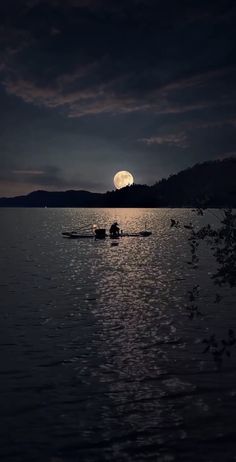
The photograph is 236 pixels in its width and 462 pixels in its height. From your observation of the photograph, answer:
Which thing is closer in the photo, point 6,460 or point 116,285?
point 6,460

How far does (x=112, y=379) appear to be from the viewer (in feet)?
60.6

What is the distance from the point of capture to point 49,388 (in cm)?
1736

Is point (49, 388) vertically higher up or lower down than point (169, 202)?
lower down

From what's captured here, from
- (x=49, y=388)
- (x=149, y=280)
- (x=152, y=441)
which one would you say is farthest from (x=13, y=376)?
(x=149, y=280)

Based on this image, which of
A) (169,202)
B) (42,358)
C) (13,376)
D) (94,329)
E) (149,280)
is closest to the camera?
(169,202)

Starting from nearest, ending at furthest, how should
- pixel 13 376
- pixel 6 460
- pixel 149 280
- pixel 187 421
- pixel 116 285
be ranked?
1. pixel 6 460
2. pixel 187 421
3. pixel 13 376
4. pixel 116 285
5. pixel 149 280

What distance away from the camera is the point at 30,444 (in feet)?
43.5

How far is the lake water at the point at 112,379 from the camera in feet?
43.7

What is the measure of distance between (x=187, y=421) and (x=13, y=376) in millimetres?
7087

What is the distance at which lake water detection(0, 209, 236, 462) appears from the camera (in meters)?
13.3

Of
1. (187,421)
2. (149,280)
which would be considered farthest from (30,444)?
(149,280)

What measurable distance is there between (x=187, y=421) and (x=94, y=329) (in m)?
12.0

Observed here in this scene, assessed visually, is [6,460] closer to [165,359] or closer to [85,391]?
[85,391]

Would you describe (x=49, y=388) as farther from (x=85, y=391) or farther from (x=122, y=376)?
(x=122, y=376)
